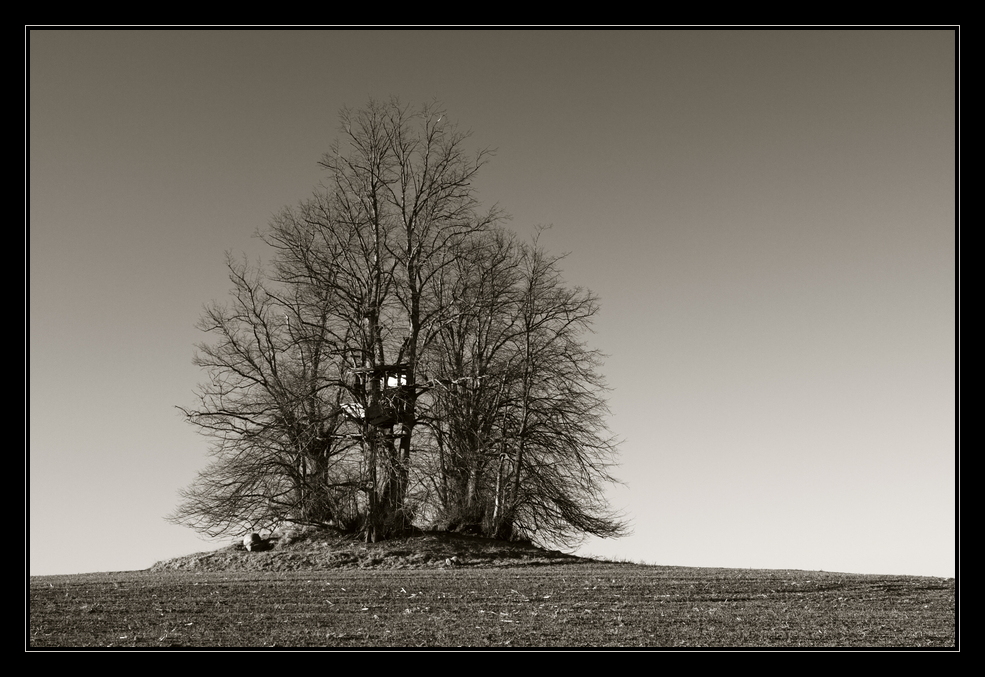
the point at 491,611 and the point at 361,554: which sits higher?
the point at 491,611

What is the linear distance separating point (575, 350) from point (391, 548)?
7664mm

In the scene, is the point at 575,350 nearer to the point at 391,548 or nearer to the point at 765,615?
the point at 391,548

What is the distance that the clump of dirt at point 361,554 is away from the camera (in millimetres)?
23031

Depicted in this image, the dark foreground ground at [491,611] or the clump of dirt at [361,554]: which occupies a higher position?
the dark foreground ground at [491,611]

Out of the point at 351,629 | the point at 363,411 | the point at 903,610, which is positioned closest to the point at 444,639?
the point at 351,629

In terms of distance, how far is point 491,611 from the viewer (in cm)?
1372

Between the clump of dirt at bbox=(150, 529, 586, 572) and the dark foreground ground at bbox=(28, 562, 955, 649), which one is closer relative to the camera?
the dark foreground ground at bbox=(28, 562, 955, 649)

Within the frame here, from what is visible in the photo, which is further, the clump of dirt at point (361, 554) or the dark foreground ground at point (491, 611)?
the clump of dirt at point (361, 554)

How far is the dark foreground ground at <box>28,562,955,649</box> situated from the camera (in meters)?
11.6

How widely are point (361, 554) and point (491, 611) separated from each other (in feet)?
35.7

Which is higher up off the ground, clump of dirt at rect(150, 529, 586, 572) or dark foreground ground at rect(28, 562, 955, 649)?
dark foreground ground at rect(28, 562, 955, 649)

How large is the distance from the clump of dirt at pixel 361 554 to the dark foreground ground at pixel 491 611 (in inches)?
144

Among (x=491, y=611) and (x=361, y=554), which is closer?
(x=491, y=611)

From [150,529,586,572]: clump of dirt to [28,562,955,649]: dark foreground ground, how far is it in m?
3.66
